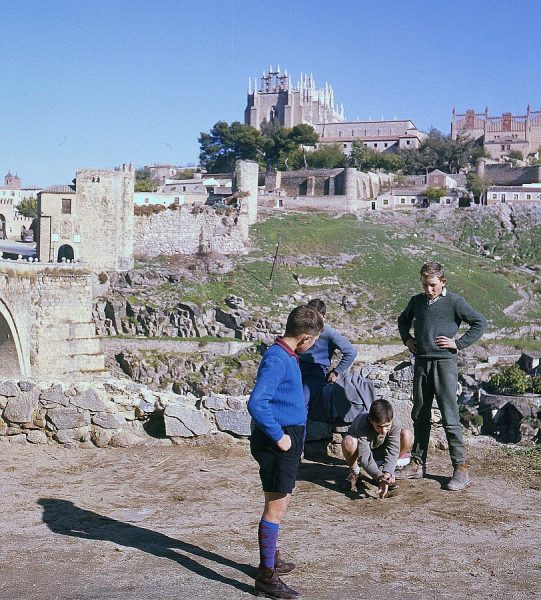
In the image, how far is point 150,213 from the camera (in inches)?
1757

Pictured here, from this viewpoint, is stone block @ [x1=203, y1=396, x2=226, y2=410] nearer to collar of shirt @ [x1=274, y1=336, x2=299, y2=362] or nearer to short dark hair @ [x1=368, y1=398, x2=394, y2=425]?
short dark hair @ [x1=368, y1=398, x2=394, y2=425]

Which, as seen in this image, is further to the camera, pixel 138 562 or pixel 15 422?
pixel 15 422

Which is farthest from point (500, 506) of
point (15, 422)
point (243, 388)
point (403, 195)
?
point (403, 195)

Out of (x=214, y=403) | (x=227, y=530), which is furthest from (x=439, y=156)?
(x=227, y=530)

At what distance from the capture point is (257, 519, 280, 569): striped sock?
4.44m

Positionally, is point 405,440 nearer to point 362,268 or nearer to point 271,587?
point 271,587

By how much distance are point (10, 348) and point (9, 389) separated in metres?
22.1

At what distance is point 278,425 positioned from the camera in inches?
178

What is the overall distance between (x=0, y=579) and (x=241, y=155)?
73.1 metres

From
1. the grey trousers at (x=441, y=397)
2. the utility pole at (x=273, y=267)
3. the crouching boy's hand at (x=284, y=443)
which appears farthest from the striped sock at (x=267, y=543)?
the utility pole at (x=273, y=267)

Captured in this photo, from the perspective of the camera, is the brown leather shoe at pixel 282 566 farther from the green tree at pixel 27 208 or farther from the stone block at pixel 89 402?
the green tree at pixel 27 208

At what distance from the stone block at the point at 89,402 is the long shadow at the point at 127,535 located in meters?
1.62

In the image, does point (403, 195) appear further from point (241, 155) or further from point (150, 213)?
point (150, 213)

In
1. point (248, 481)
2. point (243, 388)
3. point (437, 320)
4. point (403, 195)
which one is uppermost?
point (403, 195)
